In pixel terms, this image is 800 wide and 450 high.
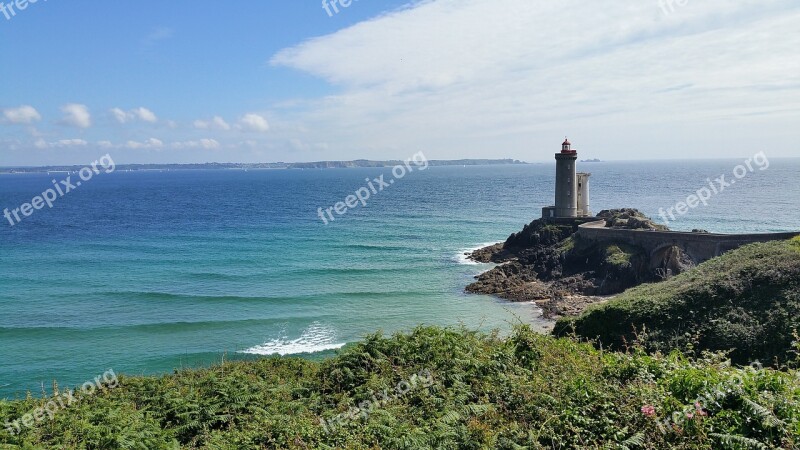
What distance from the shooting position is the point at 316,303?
35.7 m

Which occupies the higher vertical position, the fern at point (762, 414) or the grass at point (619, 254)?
the fern at point (762, 414)

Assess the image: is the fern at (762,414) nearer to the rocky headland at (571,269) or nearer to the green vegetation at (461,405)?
the green vegetation at (461,405)

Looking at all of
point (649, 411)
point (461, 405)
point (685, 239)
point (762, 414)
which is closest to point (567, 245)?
point (685, 239)

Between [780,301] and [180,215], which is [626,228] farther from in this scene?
[180,215]

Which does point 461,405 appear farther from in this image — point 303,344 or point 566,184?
point 566,184

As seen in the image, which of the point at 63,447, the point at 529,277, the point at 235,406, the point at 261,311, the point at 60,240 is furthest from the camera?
the point at 60,240

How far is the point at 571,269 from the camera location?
42.3 meters


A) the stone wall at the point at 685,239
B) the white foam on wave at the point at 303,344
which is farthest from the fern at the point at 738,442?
the stone wall at the point at 685,239

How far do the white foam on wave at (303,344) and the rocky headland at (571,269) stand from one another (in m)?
12.7

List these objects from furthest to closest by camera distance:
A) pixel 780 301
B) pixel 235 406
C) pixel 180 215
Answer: pixel 180 215
pixel 780 301
pixel 235 406

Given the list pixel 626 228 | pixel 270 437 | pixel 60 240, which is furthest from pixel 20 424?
pixel 60 240

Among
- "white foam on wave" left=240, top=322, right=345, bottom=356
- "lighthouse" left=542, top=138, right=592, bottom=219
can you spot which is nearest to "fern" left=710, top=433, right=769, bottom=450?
"white foam on wave" left=240, top=322, right=345, bottom=356

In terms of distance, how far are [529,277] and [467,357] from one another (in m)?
31.2

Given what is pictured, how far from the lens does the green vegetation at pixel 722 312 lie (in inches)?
672
